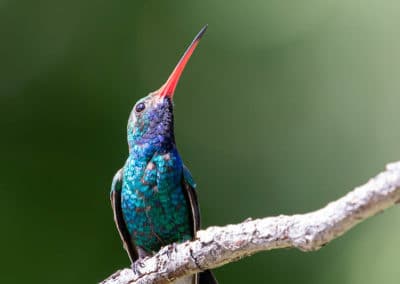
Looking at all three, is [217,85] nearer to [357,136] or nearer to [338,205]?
[357,136]

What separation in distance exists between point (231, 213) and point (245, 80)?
1447 mm

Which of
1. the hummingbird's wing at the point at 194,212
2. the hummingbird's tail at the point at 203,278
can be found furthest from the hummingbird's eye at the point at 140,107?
the hummingbird's tail at the point at 203,278

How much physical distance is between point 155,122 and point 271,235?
2077 mm

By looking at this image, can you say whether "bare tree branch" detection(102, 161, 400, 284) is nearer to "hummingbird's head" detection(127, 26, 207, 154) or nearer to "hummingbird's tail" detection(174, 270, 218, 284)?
"hummingbird's tail" detection(174, 270, 218, 284)

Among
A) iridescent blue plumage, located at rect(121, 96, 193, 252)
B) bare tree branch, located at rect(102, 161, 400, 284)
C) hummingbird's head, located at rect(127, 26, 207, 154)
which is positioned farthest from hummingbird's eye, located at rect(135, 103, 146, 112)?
bare tree branch, located at rect(102, 161, 400, 284)

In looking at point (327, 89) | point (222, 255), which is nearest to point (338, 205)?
point (222, 255)

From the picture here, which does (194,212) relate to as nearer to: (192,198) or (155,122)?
(192,198)

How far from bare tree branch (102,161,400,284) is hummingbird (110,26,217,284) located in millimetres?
557

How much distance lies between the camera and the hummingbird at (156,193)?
4.73 meters

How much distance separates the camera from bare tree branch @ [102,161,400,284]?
8.48 feet

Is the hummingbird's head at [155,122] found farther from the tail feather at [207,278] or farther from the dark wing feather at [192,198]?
the tail feather at [207,278]

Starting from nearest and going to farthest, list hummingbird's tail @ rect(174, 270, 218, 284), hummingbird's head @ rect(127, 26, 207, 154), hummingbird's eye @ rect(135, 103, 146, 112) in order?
hummingbird's tail @ rect(174, 270, 218, 284)
hummingbird's head @ rect(127, 26, 207, 154)
hummingbird's eye @ rect(135, 103, 146, 112)

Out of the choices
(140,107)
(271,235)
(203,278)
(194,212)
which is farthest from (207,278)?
(271,235)

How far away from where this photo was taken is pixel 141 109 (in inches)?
204
